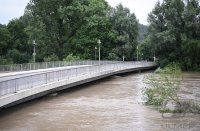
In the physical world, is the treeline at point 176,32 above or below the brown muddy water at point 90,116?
above

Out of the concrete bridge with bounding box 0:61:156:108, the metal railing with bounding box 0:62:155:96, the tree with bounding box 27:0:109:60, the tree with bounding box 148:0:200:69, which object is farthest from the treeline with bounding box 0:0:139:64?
the concrete bridge with bounding box 0:61:156:108

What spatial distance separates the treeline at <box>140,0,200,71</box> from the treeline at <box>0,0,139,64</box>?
7.03m

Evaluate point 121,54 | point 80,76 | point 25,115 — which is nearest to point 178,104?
point 25,115

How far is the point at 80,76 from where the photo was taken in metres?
39.9

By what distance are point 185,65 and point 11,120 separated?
5631 centimetres

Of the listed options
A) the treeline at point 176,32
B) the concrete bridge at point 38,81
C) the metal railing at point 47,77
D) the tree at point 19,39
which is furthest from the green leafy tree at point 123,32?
the concrete bridge at point 38,81

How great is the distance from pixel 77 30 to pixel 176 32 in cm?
1882

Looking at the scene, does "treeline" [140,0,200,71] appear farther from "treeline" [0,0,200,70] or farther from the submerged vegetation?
the submerged vegetation

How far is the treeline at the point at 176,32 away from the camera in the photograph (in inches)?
2881

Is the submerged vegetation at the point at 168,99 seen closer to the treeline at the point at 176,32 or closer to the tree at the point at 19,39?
the treeline at the point at 176,32

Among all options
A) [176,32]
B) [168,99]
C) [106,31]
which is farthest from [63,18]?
[168,99]

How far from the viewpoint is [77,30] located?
79062mm

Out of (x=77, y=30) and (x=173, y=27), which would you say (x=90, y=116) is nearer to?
(x=173, y=27)

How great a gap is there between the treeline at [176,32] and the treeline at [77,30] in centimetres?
703
